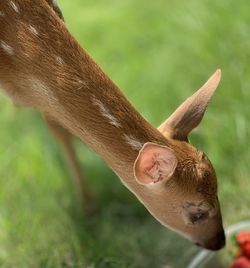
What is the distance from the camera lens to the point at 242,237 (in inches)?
110

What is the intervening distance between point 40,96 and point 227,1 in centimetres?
159

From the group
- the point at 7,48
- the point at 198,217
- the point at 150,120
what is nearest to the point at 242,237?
the point at 198,217

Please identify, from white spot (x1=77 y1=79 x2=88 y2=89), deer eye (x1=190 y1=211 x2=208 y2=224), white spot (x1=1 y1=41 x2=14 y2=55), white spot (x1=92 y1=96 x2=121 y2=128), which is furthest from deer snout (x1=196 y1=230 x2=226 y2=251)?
white spot (x1=1 y1=41 x2=14 y2=55)

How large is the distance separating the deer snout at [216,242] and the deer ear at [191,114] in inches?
15.5

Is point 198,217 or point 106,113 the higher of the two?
point 106,113

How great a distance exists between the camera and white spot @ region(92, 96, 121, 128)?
2314mm

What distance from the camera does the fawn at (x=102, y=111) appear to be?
7.60 feet

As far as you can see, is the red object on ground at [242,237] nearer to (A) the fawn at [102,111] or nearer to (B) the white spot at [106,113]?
(A) the fawn at [102,111]

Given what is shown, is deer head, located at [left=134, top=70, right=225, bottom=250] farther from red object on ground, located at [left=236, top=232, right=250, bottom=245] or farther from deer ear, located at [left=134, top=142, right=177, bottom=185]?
red object on ground, located at [left=236, top=232, right=250, bottom=245]

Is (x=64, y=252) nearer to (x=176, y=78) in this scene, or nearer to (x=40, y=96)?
(x=40, y=96)

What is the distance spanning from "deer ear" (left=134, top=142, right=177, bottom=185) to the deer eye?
24cm

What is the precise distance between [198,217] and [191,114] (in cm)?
36

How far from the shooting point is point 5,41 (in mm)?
2402

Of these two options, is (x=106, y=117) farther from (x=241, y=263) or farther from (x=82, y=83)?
(x=241, y=263)
